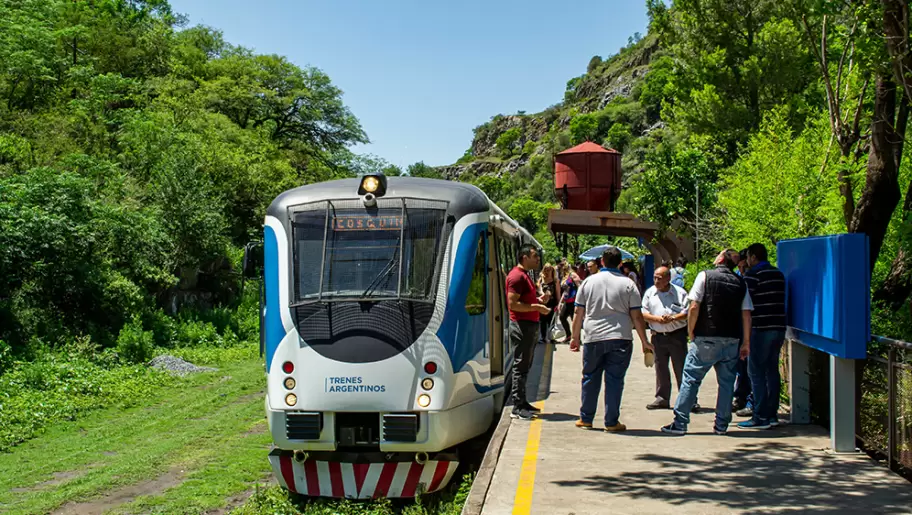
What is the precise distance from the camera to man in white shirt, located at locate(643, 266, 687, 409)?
10711 mm

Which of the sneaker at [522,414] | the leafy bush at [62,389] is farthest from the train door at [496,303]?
the leafy bush at [62,389]

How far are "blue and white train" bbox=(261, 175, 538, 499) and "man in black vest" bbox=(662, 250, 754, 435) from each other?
2.27m

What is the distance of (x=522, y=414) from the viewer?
10.4 metres

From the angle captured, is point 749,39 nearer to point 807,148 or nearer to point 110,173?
point 807,148

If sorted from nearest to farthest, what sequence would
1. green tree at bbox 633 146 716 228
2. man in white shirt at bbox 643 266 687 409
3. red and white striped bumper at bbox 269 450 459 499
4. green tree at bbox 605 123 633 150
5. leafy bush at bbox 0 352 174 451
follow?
red and white striped bumper at bbox 269 450 459 499 < man in white shirt at bbox 643 266 687 409 < leafy bush at bbox 0 352 174 451 < green tree at bbox 633 146 716 228 < green tree at bbox 605 123 633 150

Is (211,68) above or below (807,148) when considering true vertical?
above

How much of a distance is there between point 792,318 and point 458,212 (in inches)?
152

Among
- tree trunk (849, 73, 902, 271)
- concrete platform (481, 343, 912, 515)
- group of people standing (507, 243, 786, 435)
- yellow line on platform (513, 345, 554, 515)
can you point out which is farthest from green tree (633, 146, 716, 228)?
concrete platform (481, 343, 912, 515)

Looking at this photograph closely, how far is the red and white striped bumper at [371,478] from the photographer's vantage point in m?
8.49

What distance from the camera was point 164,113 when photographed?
37.4 m

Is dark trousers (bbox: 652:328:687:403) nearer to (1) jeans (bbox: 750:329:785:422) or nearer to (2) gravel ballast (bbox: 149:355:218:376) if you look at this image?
(1) jeans (bbox: 750:329:785:422)

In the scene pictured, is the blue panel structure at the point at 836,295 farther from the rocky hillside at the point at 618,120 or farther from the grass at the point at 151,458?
the rocky hillside at the point at 618,120

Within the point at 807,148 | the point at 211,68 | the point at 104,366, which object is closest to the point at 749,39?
the point at 807,148

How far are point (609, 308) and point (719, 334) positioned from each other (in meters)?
1.17
